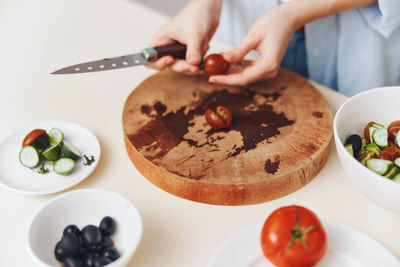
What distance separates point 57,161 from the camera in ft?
3.32

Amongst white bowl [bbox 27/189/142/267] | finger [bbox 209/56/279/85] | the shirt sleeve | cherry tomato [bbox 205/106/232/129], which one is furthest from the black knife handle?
the shirt sleeve

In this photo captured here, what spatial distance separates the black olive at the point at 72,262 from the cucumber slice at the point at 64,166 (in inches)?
11.1

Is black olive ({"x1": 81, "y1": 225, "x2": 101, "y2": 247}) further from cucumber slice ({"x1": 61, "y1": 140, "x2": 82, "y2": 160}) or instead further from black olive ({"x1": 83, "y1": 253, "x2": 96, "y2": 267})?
cucumber slice ({"x1": 61, "y1": 140, "x2": 82, "y2": 160})

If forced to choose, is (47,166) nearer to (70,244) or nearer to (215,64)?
(70,244)

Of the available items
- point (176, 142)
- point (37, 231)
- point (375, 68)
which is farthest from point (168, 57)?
point (375, 68)

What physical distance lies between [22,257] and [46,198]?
164 mm

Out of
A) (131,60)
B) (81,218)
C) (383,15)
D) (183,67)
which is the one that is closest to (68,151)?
(81,218)

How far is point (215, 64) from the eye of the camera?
1.23 meters

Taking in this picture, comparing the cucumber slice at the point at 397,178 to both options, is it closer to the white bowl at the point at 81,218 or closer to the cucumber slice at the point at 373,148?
the cucumber slice at the point at 373,148

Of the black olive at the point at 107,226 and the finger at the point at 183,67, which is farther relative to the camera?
the finger at the point at 183,67

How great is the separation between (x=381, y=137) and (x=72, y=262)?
0.73 metres

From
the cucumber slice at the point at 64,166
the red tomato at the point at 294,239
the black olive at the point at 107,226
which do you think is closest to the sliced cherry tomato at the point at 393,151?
the red tomato at the point at 294,239

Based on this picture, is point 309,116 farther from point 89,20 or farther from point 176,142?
point 89,20

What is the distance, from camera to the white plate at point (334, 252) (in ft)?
2.60
